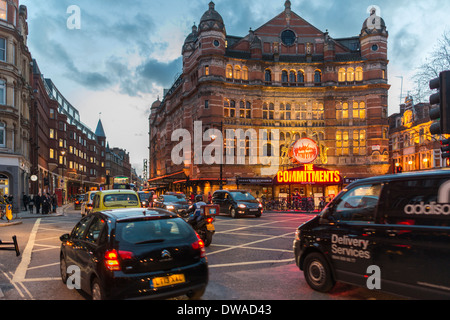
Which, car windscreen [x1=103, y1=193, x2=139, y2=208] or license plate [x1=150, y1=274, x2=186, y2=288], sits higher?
car windscreen [x1=103, y1=193, x2=139, y2=208]

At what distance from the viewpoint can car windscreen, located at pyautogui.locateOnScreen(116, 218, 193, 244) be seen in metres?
5.55

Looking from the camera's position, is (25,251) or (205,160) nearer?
(25,251)

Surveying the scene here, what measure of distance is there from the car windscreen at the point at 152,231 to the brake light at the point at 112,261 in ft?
0.75

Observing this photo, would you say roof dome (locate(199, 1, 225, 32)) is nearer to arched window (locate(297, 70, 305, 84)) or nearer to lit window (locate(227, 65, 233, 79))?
lit window (locate(227, 65, 233, 79))

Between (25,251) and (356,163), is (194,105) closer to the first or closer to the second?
(356,163)

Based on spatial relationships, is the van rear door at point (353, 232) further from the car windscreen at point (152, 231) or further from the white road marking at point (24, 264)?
the white road marking at point (24, 264)

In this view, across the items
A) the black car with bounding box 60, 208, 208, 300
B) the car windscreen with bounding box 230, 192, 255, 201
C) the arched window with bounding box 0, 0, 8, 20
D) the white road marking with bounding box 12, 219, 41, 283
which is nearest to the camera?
the black car with bounding box 60, 208, 208, 300

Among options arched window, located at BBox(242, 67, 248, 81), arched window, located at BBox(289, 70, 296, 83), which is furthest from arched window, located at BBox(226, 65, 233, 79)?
arched window, located at BBox(289, 70, 296, 83)

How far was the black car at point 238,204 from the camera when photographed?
2283cm

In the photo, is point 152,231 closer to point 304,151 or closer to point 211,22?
point 304,151

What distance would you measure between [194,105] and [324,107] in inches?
612

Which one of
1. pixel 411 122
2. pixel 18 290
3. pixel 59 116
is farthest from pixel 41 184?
pixel 411 122

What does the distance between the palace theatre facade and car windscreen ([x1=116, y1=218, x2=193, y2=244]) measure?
3543 centimetres

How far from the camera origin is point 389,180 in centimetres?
567
